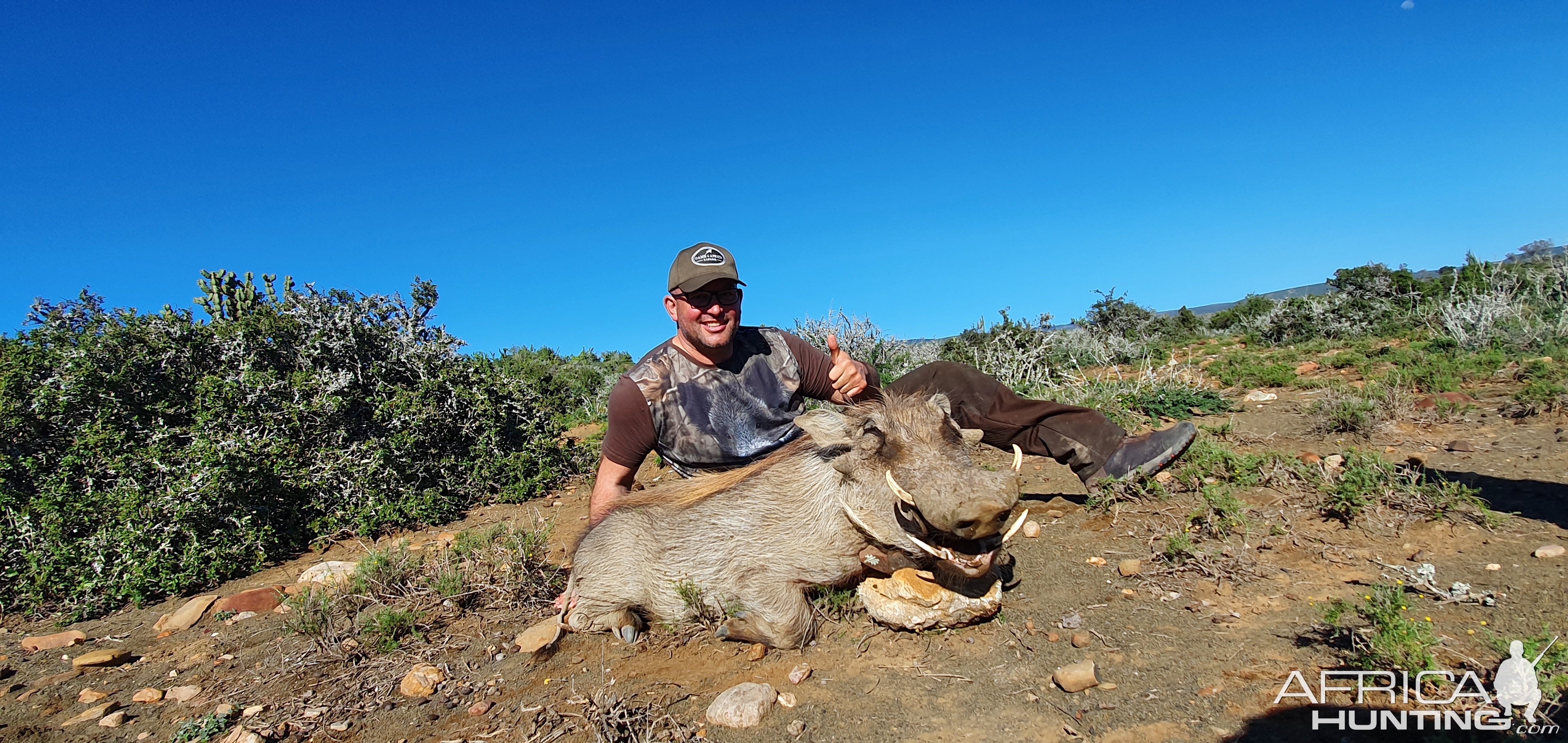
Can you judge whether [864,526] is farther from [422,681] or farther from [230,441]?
[230,441]

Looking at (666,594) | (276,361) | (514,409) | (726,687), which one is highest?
(276,361)

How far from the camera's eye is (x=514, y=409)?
22.2ft

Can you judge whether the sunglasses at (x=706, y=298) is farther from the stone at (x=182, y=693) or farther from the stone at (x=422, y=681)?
the stone at (x=182, y=693)

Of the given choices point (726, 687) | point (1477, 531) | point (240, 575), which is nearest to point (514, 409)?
point (240, 575)

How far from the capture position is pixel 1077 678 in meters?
2.41

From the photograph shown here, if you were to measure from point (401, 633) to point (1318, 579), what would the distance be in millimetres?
3952

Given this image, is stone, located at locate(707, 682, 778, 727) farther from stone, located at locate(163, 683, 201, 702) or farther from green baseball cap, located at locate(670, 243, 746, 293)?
stone, located at locate(163, 683, 201, 702)

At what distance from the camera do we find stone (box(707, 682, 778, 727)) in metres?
2.44

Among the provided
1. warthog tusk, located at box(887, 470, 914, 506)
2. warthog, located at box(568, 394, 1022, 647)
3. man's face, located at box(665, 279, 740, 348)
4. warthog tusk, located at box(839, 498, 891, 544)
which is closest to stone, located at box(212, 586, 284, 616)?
warthog, located at box(568, 394, 1022, 647)

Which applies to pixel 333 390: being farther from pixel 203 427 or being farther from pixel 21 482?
pixel 21 482

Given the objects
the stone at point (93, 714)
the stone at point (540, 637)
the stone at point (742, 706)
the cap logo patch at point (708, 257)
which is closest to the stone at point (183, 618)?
the stone at point (93, 714)

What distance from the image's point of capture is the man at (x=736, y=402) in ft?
11.6

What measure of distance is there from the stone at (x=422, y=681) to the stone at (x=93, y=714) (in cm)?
115

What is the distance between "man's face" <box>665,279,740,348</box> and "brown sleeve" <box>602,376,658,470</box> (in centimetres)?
40
